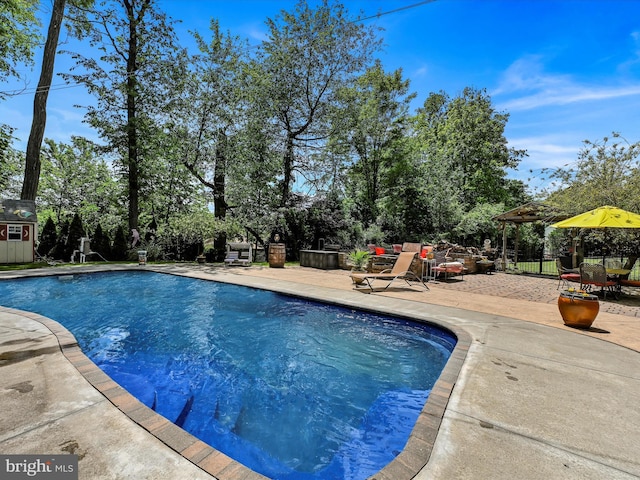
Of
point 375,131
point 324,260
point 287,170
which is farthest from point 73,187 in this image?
point 375,131

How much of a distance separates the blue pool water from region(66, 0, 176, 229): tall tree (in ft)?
32.6

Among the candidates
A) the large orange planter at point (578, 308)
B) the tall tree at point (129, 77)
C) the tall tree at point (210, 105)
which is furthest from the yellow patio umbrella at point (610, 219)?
the tall tree at point (129, 77)

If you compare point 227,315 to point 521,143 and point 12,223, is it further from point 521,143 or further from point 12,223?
point 521,143

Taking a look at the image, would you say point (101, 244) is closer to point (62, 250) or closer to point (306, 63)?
point (62, 250)

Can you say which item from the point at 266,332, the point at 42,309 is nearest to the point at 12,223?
the point at 42,309

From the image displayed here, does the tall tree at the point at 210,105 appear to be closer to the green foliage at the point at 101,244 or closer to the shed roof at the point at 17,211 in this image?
the green foliage at the point at 101,244

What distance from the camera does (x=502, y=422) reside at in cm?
244

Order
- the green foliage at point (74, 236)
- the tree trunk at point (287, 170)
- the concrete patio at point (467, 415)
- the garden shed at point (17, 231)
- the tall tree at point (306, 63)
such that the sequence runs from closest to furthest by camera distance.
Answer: the concrete patio at point (467, 415) < the garden shed at point (17, 231) < the green foliage at point (74, 236) < the tall tree at point (306, 63) < the tree trunk at point (287, 170)

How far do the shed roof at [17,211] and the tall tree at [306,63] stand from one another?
11.0 m

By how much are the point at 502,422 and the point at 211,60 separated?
20263mm

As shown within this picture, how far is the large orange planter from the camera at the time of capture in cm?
506

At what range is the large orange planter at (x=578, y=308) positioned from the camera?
16.6 feet

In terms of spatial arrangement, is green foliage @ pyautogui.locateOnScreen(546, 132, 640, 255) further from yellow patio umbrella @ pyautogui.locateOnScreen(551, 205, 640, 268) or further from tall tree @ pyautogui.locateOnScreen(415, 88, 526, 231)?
tall tree @ pyautogui.locateOnScreen(415, 88, 526, 231)

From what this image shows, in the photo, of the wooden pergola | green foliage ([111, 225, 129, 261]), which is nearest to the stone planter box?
the wooden pergola
